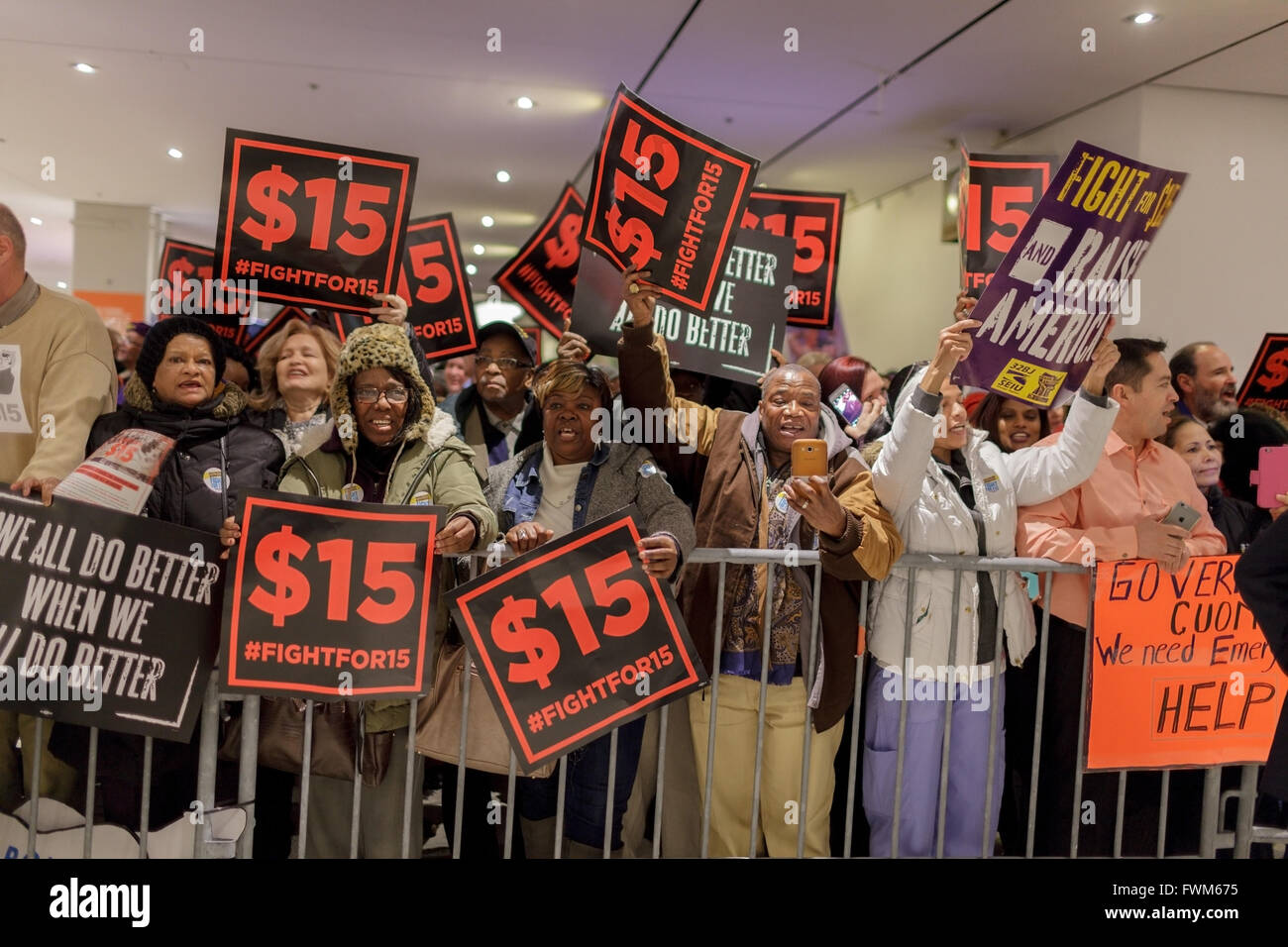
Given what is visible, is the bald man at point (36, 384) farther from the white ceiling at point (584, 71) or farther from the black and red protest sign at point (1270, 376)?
the black and red protest sign at point (1270, 376)

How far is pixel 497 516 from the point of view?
3.24 metres

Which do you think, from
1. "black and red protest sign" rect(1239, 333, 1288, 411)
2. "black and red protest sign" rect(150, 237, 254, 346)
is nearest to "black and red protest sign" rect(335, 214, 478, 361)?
"black and red protest sign" rect(150, 237, 254, 346)

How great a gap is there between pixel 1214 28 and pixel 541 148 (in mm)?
5734

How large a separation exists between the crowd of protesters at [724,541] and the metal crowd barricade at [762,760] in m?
0.03

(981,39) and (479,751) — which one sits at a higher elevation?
(981,39)

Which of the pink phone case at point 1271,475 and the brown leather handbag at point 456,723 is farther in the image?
the pink phone case at point 1271,475

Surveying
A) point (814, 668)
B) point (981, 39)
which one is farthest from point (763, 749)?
point (981, 39)

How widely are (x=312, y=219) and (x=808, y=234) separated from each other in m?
2.28

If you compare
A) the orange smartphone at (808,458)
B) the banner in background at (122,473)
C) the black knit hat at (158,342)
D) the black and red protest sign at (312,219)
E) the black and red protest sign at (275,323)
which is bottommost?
the banner in background at (122,473)

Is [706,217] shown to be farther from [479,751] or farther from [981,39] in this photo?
[981,39]

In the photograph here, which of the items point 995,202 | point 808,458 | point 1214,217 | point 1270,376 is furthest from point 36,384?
point 1214,217

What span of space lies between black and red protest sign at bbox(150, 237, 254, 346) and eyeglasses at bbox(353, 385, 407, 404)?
2.24 ft

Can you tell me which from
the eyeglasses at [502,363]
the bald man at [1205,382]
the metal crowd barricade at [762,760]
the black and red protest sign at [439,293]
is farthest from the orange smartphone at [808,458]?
the bald man at [1205,382]

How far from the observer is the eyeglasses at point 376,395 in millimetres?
3129
